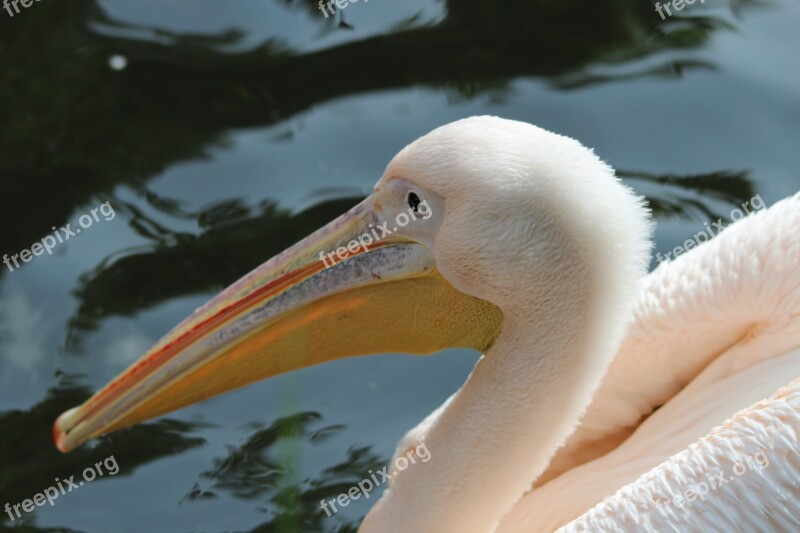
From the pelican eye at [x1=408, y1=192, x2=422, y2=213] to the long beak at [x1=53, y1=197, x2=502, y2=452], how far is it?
3.3 inches

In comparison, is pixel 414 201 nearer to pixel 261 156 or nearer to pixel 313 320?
pixel 313 320

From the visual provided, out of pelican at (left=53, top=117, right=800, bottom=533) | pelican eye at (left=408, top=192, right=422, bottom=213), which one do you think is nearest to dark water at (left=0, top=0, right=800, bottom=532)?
pelican at (left=53, top=117, right=800, bottom=533)

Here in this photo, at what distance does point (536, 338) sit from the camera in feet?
9.53

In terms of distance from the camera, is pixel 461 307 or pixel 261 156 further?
pixel 261 156

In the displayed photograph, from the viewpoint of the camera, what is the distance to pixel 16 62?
5629 millimetres

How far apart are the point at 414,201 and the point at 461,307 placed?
0.88 ft

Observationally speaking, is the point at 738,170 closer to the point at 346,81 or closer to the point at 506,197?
the point at 346,81

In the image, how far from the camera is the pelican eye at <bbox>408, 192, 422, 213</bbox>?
297 cm

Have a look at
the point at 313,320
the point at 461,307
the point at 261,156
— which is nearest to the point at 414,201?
the point at 461,307

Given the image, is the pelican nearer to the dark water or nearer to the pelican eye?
the pelican eye

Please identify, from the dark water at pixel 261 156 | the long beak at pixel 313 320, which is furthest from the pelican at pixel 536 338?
the dark water at pixel 261 156

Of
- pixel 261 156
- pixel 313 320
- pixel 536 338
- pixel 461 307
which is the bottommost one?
pixel 536 338

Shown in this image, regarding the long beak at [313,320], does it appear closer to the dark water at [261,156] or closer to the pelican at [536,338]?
the pelican at [536,338]

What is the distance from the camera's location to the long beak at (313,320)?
120 inches
